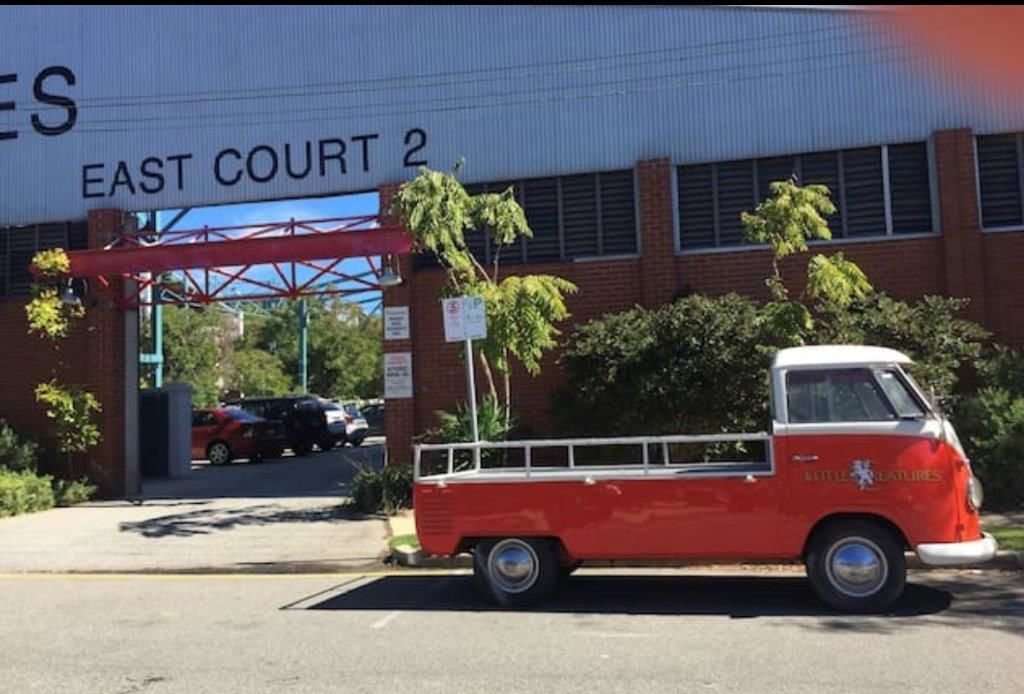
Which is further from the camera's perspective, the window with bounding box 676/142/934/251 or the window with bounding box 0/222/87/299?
the window with bounding box 0/222/87/299

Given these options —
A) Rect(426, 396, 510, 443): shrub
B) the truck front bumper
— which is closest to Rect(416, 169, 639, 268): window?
Rect(426, 396, 510, 443): shrub

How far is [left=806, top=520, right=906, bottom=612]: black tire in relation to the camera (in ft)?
24.1

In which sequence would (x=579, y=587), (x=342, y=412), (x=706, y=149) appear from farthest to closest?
(x=342, y=412) < (x=706, y=149) < (x=579, y=587)

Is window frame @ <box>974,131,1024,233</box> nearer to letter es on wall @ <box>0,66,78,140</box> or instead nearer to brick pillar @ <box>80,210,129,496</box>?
brick pillar @ <box>80,210,129,496</box>

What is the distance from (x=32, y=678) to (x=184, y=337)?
39.5 m

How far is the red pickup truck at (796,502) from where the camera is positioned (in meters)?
7.27

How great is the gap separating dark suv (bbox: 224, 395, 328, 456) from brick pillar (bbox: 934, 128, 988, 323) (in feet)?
58.1

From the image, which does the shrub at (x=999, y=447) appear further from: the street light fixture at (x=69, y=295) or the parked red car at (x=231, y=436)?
the parked red car at (x=231, y=436)

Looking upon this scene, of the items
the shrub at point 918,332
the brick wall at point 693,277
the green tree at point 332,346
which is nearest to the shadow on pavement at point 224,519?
the brick wall at point 693,277

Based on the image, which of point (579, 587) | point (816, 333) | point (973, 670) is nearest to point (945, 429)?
point (973, 670)

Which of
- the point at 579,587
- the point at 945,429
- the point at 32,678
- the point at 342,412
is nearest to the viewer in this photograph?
the point at 32,678

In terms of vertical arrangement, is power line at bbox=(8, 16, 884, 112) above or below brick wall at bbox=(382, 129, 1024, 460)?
above

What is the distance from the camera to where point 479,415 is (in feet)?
44.4

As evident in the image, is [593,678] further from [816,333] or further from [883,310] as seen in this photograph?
[883,310]
